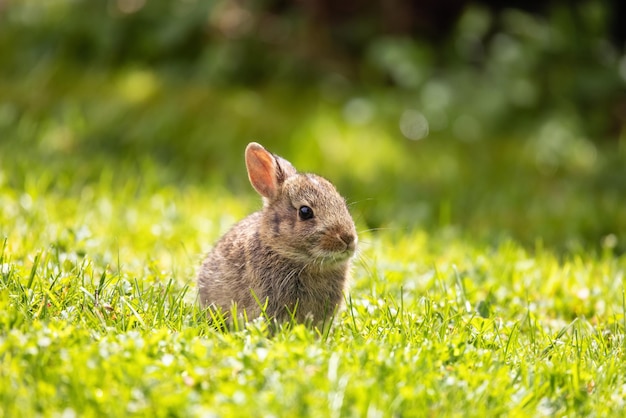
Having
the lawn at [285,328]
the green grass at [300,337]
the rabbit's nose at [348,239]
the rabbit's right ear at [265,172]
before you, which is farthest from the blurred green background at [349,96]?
the rabbit's nose at [348,239]

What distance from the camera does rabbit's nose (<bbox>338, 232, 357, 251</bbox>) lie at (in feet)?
15.6

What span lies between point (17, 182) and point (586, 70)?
21.5 ft

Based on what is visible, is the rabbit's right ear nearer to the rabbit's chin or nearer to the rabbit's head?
the rabbit's head

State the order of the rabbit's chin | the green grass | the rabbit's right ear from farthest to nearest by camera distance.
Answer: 1. the rabbit's right ear
2. the rabbit's chin
3. the green grass

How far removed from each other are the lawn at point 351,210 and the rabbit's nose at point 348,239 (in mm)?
322

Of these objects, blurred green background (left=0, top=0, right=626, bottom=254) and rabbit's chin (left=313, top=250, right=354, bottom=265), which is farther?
blurred green background (left=0, top=0, right=626, bottom=254)

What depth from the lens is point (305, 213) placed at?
4.92m

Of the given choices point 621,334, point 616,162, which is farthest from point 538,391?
point 616,162

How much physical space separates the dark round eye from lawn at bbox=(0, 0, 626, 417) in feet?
1.59

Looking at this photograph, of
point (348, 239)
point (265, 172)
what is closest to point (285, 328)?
point (348, 239)

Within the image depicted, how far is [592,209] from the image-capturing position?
8023 millimetres

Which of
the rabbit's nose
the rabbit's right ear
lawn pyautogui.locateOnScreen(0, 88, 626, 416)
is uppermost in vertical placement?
the rabbit's right ear

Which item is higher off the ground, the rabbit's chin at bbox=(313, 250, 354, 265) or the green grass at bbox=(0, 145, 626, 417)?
the rabbit's chin at bbox=(313, 250, 354, 265)

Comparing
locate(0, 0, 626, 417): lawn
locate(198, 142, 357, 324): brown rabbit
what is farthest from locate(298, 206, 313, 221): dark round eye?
locate(0, 0, 626, 417): lawn
